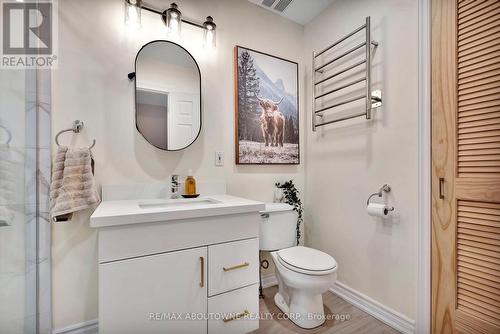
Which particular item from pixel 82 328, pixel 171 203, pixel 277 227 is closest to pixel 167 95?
pixel 171 203

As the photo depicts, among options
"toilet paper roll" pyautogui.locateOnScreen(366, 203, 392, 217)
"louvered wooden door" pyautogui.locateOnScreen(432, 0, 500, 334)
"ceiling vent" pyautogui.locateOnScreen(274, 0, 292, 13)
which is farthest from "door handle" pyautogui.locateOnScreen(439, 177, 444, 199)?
"ceiling vent" pyautogui.locateOnScreen(274, 0, 292, 13)

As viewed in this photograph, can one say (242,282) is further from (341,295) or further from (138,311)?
(341,295)

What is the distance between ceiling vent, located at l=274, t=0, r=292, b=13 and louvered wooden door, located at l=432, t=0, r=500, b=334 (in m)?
1.05

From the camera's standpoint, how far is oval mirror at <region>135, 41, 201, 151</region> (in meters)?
1.47

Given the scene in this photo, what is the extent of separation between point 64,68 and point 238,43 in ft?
3.87

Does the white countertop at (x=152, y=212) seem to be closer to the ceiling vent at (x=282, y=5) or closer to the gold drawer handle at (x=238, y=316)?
the gold drawer handle at (x=238, y=316)

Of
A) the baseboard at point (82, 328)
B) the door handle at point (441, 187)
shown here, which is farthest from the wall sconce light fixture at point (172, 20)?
the baseboard at point (82, 328)

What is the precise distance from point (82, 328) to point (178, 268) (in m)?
0.80

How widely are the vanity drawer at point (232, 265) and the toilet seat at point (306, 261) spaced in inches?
10.4

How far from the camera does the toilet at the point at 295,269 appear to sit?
137cm

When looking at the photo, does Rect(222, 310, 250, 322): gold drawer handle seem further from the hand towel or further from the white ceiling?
the white ceiling

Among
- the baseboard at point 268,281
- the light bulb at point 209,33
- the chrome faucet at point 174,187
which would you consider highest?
the light bulb at point 209,33

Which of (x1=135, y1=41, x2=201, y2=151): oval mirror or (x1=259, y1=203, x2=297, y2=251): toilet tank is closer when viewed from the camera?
(x1=135, y1=41, x2=201, y2=151): oval mirror

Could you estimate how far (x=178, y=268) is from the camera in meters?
1.09
